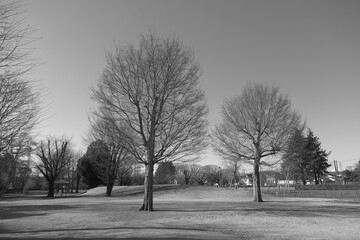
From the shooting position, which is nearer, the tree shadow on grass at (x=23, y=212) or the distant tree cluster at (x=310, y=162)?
the tree shadow on grass at (x=23, y=212)

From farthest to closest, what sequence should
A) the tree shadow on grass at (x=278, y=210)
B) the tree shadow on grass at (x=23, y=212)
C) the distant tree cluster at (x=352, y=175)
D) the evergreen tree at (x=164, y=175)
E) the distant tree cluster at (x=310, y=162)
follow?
the evergreen tree at (x=164, y=175) < the distant tree cluster at (x=352, y=175) < the distant tree cluster at (x=310, y=162) < the tree shadow on grass at (x=278, y=210) < the tree shadow on grass at (x=23, y=212)

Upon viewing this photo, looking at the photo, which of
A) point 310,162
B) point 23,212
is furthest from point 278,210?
point 310,162

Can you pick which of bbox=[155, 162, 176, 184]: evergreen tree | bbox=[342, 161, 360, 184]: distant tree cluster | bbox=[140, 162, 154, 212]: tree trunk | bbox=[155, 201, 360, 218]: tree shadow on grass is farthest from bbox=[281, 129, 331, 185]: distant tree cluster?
bbox=[140, 162, 154, 212]: tree trunk

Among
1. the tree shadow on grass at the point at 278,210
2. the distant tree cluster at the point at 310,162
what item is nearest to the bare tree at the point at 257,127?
the tree shadow on grass at the point at 278,210

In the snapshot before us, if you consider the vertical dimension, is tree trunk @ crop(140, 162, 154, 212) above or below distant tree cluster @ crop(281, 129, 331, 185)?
below

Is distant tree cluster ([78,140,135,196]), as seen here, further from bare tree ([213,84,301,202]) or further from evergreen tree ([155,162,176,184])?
evergreen tree ([155,162,176,184])

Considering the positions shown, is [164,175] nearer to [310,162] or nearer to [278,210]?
[310,162]

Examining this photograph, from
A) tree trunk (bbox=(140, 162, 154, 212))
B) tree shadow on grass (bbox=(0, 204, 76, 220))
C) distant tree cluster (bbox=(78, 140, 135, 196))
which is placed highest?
distant tree cluster (bbox=(78, 140, 135, 196))

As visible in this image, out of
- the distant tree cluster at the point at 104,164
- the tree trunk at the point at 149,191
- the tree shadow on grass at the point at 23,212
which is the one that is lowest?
the tree shadow on grass at the point at 23,212

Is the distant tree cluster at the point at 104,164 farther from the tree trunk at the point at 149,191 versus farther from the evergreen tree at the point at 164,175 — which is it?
the evergreen tree at the point at 164,175

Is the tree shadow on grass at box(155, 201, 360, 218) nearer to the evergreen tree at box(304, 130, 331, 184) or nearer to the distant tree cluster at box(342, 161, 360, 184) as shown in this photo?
the evergreen tree at box(304, 130, 331, 184)

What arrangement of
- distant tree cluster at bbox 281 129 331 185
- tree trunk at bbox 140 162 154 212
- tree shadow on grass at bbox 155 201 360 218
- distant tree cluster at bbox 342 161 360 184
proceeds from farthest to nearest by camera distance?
1. distant tree cluster at bbox 342 161 360 184
2. distant tree cluster at bbox 281 129 331 185
3. tree trunk at bbox 140 162 154 212
4. tree shadow on grass at bbox 155 201 360 218

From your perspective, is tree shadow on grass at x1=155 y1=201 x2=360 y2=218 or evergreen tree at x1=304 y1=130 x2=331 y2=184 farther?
evergreen tree at x1=304 y1=130 x2=331 y2=184

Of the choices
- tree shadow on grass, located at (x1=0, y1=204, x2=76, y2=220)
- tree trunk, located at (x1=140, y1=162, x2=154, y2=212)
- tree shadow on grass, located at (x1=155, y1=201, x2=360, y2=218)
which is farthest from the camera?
tree trunk, located at (x1=140, y1=162, x2=154, y2=212)
